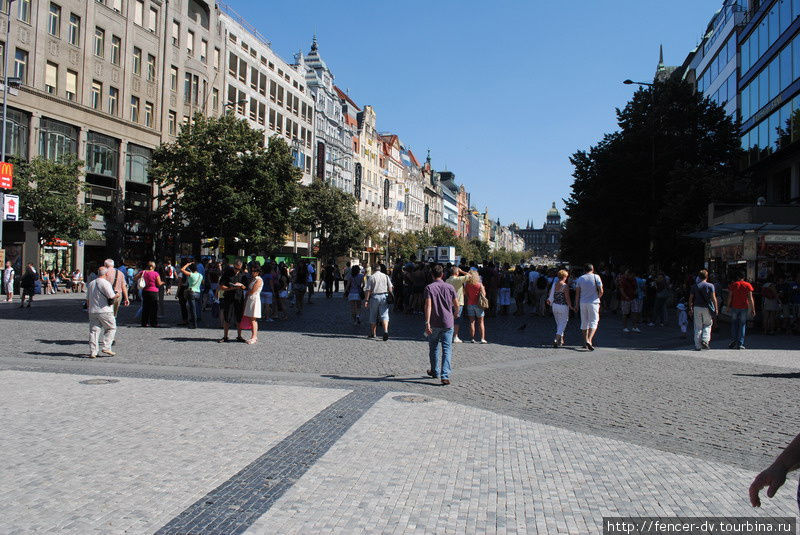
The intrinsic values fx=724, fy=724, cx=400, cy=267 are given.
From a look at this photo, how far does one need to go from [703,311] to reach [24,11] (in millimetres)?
33114

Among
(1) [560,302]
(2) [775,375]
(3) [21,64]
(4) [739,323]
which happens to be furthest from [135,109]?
(2) [775,375]

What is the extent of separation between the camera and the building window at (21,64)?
34031 mm

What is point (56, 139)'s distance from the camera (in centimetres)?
3662

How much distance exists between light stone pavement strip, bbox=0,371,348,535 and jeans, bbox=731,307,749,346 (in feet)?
37.7

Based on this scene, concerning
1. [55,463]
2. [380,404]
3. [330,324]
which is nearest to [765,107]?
[330,324]

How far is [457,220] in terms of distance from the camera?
17350 centimetres

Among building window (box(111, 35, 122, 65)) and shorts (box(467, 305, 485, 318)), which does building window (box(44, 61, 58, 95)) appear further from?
shorts (box(467, 305, 485, 318))

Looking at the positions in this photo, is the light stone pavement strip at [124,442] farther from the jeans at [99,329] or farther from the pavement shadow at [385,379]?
the jeans at [99,329]

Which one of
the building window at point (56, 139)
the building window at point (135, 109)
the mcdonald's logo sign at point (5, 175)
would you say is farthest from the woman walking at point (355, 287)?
the building window at point (135, 109)

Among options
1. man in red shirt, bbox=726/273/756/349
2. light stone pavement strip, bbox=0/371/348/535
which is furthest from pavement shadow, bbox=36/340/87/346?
man in red shirt, bbox=726/273/756/349

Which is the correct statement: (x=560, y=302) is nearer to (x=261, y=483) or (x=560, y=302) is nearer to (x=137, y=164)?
A: (x=261, y=483)

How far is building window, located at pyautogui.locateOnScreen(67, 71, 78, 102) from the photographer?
37.6 meters

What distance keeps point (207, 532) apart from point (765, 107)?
45347mm

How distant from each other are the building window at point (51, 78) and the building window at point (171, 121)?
10482mm
